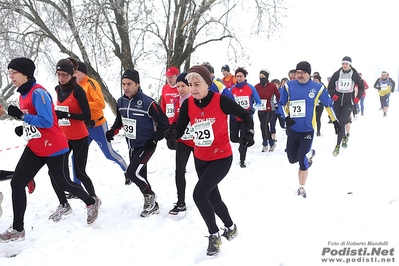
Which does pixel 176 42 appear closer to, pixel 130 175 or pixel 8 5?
pixel 8 5

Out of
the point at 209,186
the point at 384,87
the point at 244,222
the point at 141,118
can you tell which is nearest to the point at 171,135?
the point at 209,186

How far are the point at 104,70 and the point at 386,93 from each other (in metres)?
12.8

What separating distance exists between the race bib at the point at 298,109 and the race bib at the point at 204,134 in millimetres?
2218

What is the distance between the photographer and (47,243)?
3730mm

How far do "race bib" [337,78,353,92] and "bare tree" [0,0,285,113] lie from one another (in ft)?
13.9

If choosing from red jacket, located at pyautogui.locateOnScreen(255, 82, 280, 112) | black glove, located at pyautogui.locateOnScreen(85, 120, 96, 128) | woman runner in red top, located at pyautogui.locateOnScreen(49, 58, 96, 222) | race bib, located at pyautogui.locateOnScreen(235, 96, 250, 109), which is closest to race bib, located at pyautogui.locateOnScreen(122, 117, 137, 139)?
woman runner in red top, located at pyautogui.locateOnScreen(49, 58, 96, 222)

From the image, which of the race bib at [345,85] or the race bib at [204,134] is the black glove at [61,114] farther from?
the race bib at [345,85]

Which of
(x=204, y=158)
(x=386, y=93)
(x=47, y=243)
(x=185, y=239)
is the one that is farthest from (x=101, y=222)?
(x=386, y=93)

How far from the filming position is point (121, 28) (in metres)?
10.7

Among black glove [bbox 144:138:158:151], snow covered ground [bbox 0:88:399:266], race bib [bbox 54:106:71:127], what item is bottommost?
snow covered ground [bbox 0:88:399:266]

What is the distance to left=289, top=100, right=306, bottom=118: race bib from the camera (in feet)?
16.3

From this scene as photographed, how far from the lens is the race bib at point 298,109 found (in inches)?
195

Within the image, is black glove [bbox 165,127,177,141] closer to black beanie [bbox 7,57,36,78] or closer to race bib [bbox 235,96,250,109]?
black beanie [bbox 7,57,36,78]

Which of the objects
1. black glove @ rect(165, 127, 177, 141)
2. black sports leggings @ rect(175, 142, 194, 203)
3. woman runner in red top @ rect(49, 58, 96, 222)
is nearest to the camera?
black glove @ rect(165, 127, 177, 141)
